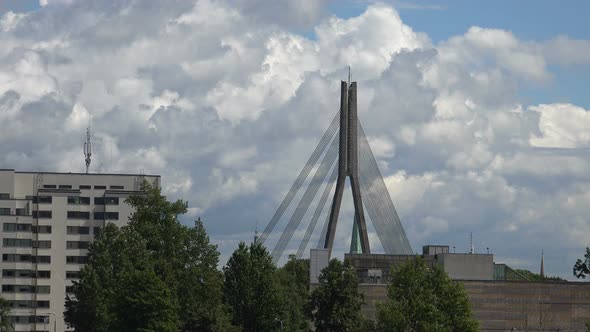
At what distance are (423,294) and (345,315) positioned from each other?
8.06 metres

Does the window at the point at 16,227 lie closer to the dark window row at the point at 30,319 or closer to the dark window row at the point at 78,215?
the dark window row at the point at 78,215

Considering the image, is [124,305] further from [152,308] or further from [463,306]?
[463,306]

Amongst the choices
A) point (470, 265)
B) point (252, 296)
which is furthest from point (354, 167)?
point (252, 296)

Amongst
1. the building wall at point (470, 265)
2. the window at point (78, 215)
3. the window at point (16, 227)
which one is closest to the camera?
the building wall at point (470, 265)

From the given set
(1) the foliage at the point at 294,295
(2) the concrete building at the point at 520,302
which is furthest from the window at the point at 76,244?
(2) the concrete building at the point at 520,302

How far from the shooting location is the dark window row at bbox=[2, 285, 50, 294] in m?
192

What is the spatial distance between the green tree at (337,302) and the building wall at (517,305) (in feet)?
104

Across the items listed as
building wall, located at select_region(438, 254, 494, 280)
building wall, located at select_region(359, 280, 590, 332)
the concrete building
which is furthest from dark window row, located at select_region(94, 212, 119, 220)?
building wall, located at select_region(359, 280, 590, 332)

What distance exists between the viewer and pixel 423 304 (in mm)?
113250

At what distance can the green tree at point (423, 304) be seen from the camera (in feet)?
370

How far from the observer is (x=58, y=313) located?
19338cm

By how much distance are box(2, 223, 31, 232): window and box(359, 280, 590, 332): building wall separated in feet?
212

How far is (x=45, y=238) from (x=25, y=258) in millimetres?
4261

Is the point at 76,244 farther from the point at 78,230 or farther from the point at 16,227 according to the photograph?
the point at 16,227
